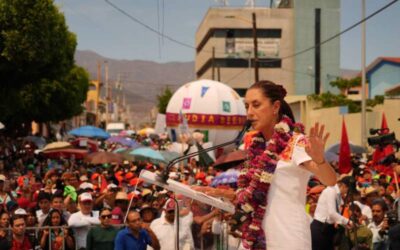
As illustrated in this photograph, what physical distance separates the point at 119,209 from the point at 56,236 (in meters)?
0.86

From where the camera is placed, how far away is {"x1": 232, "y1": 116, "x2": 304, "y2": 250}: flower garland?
4.66 m

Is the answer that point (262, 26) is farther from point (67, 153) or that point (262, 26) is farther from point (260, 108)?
point (260, 108)

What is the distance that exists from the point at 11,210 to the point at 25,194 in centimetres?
205

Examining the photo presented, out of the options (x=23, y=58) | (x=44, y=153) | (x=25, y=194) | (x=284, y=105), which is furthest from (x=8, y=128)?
(x=284, y=105)

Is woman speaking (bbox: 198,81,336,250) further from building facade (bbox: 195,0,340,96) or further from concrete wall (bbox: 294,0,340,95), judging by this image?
concrete wall (bbox: 294,0,340,95)

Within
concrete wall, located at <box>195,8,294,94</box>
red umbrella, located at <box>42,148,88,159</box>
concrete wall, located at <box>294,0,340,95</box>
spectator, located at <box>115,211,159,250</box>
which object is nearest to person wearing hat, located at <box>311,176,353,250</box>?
spectator, located at <box>115,211,159,250</box>

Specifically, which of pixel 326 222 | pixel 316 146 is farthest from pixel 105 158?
pixel 316 146

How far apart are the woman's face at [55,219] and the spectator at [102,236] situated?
1.03 meters

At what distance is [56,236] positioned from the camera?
402 inches

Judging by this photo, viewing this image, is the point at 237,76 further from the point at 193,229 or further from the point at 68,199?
the point at 193,229

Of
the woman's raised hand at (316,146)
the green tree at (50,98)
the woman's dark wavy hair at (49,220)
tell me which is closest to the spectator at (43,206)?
the woman's dark wavy hair at (49,220)

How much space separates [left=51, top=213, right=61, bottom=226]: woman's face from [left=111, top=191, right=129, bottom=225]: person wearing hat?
76 centimetres

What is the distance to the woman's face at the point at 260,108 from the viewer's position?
474 centimetres

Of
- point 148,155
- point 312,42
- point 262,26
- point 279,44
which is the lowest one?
point 148,155
